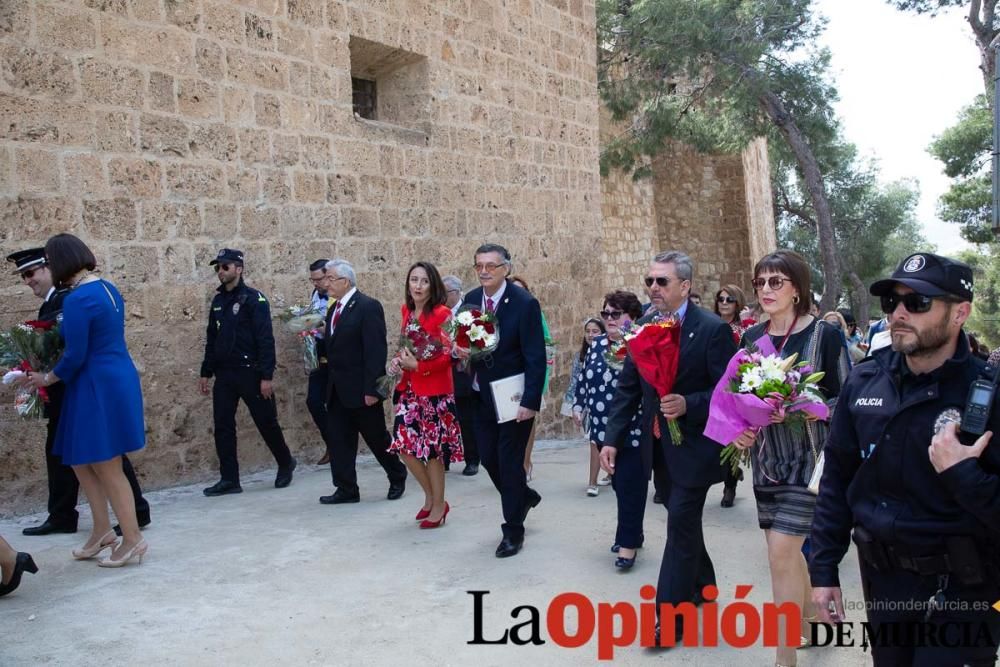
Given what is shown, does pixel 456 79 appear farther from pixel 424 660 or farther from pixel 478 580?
pixel 424 660

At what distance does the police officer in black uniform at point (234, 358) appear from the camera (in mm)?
7277

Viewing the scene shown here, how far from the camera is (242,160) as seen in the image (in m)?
7.92

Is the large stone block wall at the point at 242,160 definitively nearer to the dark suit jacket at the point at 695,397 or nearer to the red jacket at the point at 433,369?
the red jacket at the point at 433,369

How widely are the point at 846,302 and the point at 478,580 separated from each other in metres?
31.3

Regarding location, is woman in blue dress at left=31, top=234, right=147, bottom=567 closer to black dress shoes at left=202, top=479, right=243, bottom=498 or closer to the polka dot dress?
black dress shoes at left=202, top=479, right=243, bottom=498

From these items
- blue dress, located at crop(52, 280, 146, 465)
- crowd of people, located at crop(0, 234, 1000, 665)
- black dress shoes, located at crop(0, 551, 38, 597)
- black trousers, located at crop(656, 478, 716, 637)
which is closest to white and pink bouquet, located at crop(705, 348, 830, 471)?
crowd of people, located at crop(0, 234, 1000, 665)

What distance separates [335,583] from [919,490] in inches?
133

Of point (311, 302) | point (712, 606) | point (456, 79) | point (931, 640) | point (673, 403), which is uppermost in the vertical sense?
point (456, 79)

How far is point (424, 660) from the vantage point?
406 centimetres

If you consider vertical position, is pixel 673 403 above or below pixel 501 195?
below

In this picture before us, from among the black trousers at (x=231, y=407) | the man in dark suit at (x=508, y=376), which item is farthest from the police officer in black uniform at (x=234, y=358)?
the man in dark suit at (x=508, y=376)

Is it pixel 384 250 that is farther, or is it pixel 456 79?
pixel 456 79

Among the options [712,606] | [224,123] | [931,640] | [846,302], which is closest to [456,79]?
[224,123]

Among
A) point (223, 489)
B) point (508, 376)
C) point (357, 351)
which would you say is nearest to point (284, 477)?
point (223, 489)
